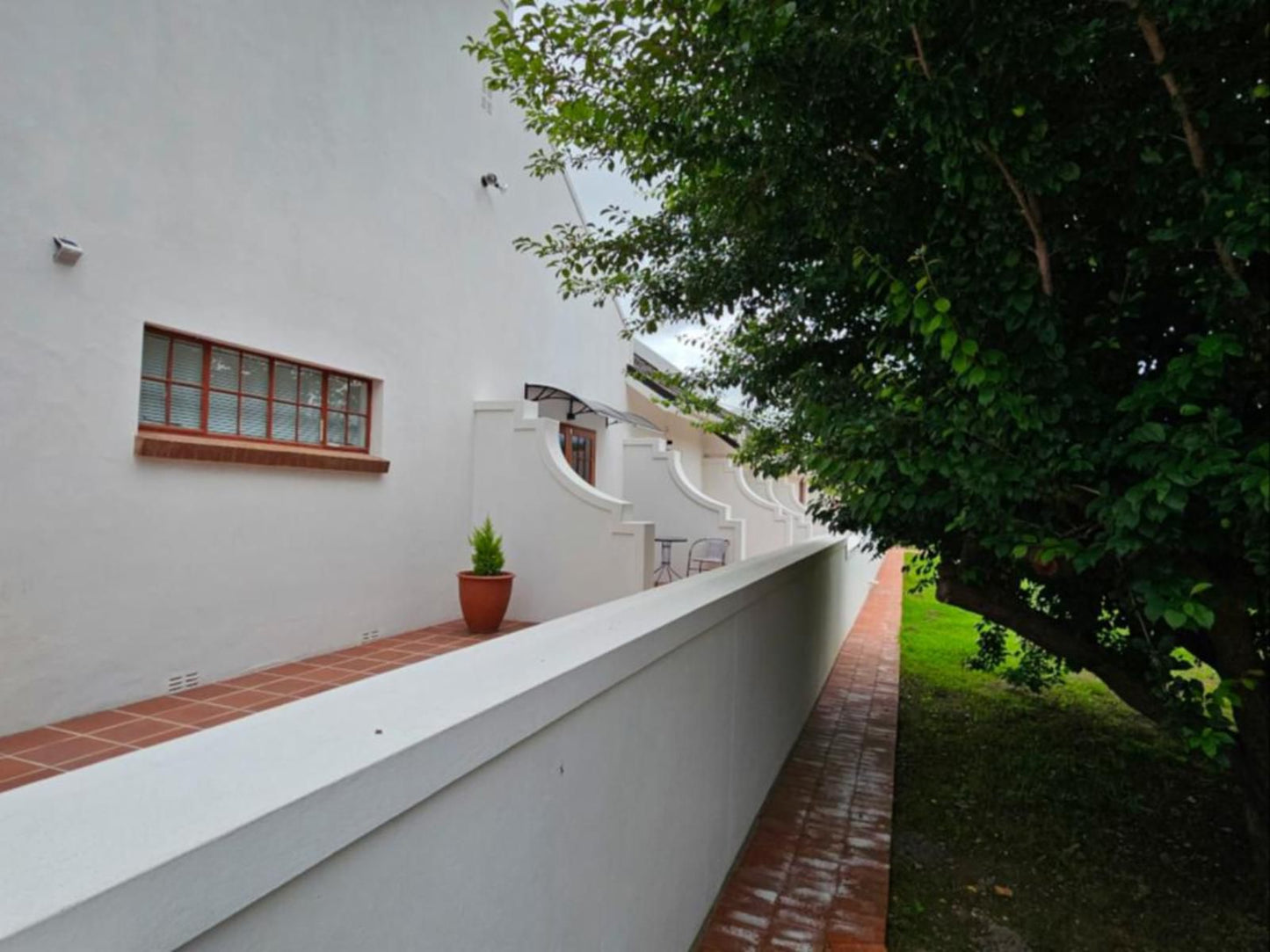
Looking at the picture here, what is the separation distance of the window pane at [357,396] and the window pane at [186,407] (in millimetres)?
1668

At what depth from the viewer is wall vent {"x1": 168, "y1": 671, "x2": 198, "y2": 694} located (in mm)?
5406

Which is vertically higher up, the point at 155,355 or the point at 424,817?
the point at 155,355

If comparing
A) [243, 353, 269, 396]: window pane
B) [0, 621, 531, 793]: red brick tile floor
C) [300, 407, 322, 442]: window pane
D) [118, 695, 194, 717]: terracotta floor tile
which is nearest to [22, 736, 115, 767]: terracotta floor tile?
[0, 621, 531, 793]: red brick tile floor

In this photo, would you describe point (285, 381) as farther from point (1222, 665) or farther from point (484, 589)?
point (1222, 665)

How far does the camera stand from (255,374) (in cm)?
628

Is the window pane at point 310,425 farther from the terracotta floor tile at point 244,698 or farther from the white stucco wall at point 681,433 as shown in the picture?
the white stucco wall at point 681,433

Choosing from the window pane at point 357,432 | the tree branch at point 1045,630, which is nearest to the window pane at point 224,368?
the window pane at point 357,432

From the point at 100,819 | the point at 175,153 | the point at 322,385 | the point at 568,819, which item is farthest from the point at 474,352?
the point at 100,819

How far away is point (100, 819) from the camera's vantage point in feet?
3.17

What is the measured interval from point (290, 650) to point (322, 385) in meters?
2.63

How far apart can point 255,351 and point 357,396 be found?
Answer: 4.53ft

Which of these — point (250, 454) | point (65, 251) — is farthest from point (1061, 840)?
point (65, 251)

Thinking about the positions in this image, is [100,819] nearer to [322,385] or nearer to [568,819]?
[568,819]

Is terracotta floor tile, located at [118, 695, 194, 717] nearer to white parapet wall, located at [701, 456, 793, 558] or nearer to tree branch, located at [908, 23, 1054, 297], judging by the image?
tree branch, located at [908, 23, 1054, 297]
